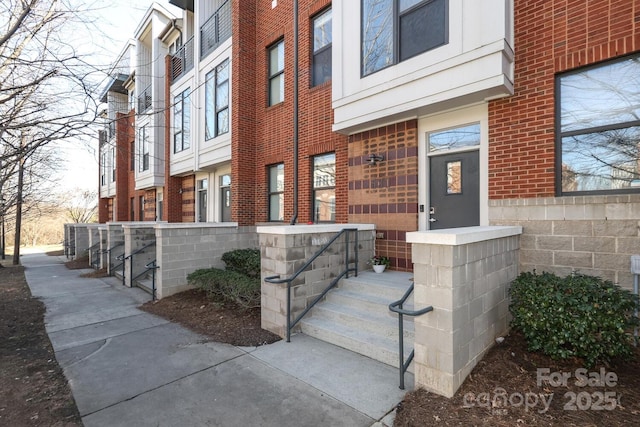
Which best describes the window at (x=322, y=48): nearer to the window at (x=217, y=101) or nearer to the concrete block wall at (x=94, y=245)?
the window at (x=217, y=101)

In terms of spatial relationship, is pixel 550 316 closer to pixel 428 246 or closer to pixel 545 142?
pixel 428 246

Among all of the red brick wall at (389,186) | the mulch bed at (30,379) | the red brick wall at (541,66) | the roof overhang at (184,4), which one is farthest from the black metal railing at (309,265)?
the roof overhang at (184,4)

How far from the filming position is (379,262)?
5945mm

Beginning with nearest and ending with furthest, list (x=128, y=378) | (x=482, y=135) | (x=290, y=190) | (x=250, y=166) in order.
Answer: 1. (x=128, y=378)
2. (x=482, y=135)
3. (x=290, y=190)
4. (x=250, y=166)

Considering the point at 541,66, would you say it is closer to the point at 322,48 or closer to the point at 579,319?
the point at 579,319

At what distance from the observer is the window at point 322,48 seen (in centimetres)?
750

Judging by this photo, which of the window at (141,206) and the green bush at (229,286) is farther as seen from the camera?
the window at (141,206)

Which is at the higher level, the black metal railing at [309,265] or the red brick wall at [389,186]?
the red brick wall at [389,186]

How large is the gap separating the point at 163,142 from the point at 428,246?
14082 mm

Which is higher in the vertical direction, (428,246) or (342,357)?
(428,246)

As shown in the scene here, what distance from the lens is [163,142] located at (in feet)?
46.7

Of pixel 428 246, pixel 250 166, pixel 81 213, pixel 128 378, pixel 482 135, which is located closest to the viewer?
pixel 428 246

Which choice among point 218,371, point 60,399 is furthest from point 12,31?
point 218,371

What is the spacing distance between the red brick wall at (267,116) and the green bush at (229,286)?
2.22 m
